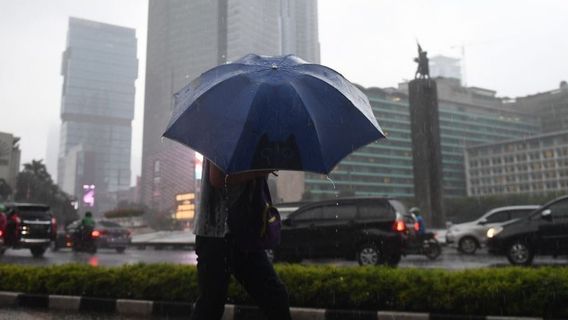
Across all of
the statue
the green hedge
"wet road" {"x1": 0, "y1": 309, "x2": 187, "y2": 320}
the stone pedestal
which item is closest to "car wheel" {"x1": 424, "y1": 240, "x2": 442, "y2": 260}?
the green hedge

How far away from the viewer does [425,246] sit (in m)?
13.0

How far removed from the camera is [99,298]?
5949mm

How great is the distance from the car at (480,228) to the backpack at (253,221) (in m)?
14.1

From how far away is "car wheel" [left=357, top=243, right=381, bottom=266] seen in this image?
10258 millimetres

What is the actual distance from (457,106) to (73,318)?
127922mm

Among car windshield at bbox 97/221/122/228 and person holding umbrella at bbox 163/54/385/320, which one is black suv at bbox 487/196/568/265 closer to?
person holding umbrella at bbox 163/54/385/320

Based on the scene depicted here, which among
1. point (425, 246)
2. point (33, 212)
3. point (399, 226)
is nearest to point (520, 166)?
point (425, 246)

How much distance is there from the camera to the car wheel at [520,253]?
10.8m

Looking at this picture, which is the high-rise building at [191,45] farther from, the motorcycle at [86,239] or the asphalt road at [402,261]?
the motorcycle at [86,239]

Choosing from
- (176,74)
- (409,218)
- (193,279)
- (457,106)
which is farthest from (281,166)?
(457,106)

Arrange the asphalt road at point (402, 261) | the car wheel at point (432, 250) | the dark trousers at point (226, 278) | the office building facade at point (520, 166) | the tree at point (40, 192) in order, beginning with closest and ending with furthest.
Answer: the dark trousers at point (226, 278) < the asphalt road at point (402, 261) < the car wheel at point (432, 250) < the tree at point (40, 192) < the office building facade at point (520, 166)

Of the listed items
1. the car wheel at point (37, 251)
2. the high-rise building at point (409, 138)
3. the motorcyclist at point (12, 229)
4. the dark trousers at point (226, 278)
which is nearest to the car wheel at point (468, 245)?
the car wheel at point (37, 251)

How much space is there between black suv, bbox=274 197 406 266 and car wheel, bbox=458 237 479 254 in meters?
5.59

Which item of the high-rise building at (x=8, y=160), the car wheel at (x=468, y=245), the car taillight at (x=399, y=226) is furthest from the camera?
the high-rise building at (x=8, y=160)
